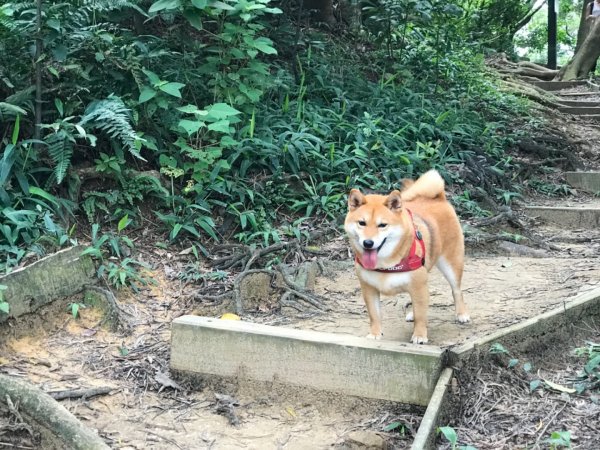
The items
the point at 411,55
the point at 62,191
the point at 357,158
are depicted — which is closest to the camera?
the point at 62,191

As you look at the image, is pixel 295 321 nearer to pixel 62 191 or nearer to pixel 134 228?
pixel 134 228

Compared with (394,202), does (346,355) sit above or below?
below

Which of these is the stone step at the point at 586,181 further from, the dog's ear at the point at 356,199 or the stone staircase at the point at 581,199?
the dog's ear at the point at 356,199

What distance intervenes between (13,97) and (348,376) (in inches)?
158

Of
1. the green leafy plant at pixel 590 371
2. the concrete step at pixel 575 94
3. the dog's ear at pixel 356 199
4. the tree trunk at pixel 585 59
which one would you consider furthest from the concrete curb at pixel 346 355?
the tree trunk at pixel 585 59

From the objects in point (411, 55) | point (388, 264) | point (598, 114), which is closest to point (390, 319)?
point (388, 264)

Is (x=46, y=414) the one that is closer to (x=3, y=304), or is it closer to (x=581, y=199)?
(x=3, y=304)

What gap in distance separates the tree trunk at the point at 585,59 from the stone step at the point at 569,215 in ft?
30.4

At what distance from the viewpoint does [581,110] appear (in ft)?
43.9

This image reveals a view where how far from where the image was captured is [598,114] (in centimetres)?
1315

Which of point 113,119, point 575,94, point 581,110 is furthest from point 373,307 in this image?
point 575,94

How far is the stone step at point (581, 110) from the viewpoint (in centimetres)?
1326

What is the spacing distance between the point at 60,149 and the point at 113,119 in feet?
1.74

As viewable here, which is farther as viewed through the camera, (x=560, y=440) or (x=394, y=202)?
(x=394, y=202)
